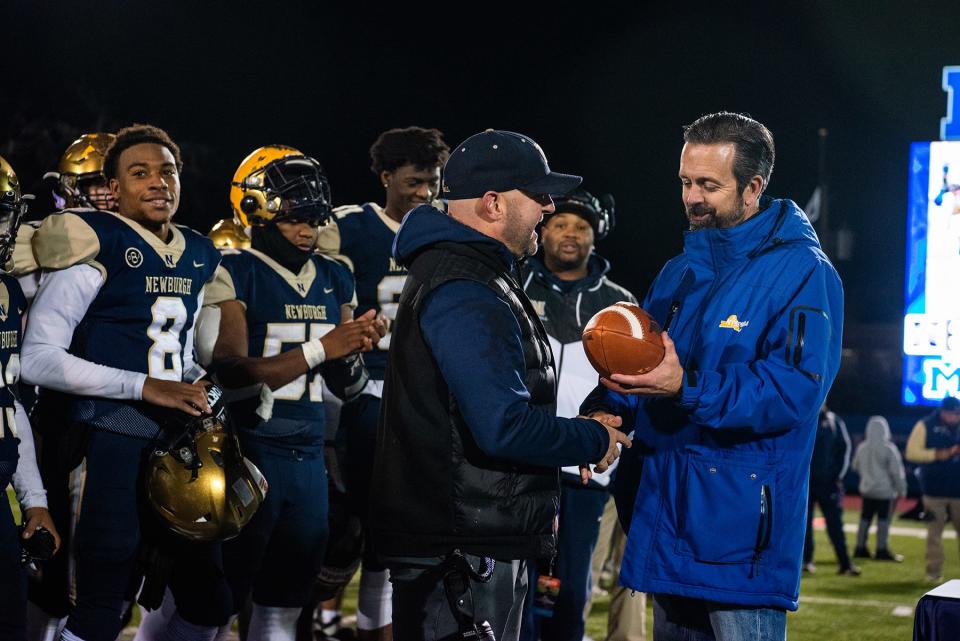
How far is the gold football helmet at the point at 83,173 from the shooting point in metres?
5.24

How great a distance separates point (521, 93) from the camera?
26.4m

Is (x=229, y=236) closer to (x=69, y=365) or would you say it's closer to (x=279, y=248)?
(x=279, y=248)

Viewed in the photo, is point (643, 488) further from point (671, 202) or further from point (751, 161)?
point (671, 202)

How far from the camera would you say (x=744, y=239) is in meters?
3.15

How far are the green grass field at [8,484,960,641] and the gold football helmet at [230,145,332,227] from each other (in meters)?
3.48

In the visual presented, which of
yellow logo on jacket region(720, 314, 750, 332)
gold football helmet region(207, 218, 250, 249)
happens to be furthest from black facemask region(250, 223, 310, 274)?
gold football helmet region(207, 218, 250, 249)

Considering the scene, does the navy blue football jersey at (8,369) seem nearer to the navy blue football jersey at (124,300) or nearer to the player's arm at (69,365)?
the player's arm at (69,365)

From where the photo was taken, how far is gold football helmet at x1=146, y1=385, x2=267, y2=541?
3912mm

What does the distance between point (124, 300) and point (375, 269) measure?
60.1 inches

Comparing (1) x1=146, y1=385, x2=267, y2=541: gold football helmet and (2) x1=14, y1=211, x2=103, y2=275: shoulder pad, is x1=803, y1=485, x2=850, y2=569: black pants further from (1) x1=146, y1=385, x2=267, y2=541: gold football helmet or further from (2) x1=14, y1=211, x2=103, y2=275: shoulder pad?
(2) x1=14, y1=211, x2=103, y2=275: shoulder pad

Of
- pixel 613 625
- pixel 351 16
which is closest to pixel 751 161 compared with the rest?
pixel 613 625

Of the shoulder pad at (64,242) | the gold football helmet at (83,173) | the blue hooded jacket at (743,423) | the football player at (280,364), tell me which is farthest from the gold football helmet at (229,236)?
the blue hooded jacket at (743,423)

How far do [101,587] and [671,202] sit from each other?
96.2ft

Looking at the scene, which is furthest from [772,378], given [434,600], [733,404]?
[434,600]
